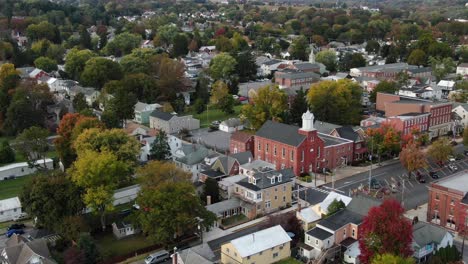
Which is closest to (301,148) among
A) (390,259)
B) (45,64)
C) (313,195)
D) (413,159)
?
(313,195)

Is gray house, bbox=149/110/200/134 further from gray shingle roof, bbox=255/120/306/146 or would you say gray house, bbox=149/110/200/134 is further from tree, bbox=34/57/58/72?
tree, bbox=34/57/58/72

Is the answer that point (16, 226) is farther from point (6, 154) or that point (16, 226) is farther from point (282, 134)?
point (282, 134)

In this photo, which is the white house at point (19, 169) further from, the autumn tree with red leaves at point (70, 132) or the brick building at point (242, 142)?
the brick building at point (242, 142)

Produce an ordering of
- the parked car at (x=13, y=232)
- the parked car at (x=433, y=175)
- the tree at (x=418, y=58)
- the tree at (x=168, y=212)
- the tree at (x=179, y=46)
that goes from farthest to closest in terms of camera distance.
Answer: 1. the tree at (x=179, y=46)
2. the tree at (x=418, y=58)
3. the parked car at (x=433, y=175)
4. the parked car at (x=13, y=232)
5. the tree at (x=168, y=212)

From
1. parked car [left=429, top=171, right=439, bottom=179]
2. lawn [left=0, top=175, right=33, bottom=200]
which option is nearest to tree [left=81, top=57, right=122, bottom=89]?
lawn [left=0, top=175, right=33, bottom=200]

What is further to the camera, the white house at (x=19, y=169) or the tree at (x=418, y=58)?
the tree at (x=418, y=58)

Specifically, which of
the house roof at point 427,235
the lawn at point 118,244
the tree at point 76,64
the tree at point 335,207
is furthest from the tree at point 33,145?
the tree at point 76,64
